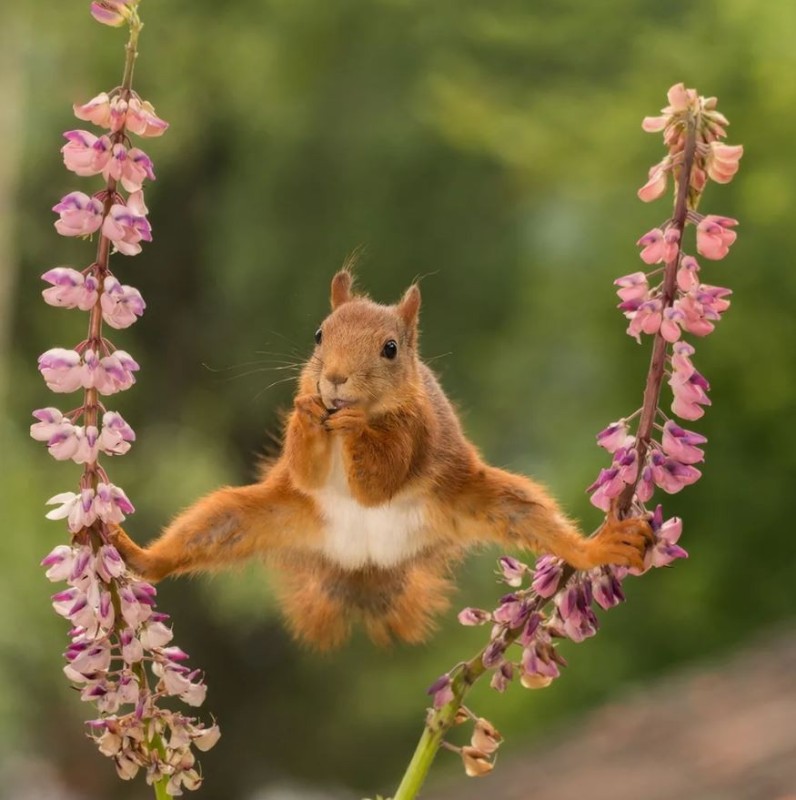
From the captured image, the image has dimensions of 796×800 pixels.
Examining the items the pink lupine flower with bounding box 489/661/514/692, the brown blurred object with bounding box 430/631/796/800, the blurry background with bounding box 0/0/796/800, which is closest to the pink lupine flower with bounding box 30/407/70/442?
the pink lupine flower with bounding box 489/661/514/692

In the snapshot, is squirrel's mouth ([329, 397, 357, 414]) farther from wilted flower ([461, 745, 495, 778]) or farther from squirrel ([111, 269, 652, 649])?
wilted flower ([461, 745, 495, 778])

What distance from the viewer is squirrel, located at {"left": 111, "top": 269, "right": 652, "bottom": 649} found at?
1.95ft

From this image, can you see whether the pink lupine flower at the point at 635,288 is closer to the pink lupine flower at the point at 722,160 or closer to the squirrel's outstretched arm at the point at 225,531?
the pink lupine flower at the point at 722,160

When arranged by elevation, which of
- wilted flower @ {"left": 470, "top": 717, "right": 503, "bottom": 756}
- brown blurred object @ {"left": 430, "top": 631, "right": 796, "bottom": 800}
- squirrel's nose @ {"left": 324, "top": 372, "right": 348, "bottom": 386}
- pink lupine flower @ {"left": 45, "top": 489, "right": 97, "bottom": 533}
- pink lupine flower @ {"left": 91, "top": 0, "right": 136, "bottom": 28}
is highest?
brown blurred object @ {"left": 430, "top": 631, "right": 796, "bottom": 800}

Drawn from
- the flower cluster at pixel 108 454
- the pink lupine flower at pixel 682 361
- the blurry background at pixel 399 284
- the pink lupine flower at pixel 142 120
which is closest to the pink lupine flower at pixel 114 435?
the flower cluster at pixel 108 454

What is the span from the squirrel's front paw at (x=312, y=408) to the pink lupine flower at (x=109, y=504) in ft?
0.28

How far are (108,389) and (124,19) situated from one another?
0.14m

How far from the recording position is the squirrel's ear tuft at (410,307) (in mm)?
636

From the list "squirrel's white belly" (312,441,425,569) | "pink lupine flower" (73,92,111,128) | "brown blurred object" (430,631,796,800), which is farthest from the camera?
"brown blurred object" (430,631,796,800)

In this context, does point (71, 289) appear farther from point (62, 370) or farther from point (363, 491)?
point (363, 491)

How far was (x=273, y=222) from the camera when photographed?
3002 millimetres

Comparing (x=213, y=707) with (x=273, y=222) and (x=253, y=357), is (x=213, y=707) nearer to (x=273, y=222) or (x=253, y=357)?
(x=253, y=357)

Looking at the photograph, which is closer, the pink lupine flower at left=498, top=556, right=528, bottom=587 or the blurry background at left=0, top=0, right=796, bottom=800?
the pink lupine flower at left=498, top=556, right=528, bottom=587

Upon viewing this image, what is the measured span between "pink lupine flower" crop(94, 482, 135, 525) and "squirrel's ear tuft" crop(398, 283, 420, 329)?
158 millimetres
